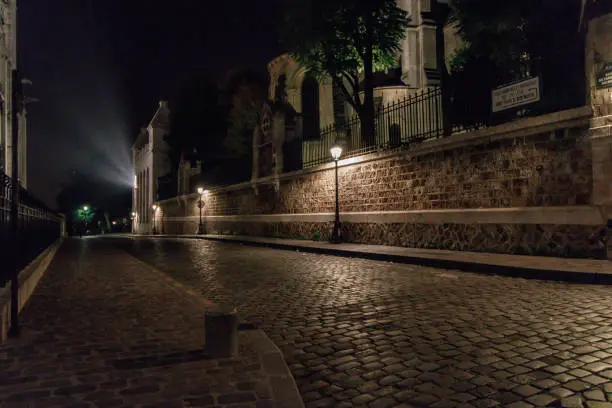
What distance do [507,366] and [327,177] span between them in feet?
52.2


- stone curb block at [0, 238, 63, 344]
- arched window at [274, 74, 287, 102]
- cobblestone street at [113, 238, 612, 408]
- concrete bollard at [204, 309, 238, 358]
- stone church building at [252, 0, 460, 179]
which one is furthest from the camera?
arched window at [274, 74, 287, 102]

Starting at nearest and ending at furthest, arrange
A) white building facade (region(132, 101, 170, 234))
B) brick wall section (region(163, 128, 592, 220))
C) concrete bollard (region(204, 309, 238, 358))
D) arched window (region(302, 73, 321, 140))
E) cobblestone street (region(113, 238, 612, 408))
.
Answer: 1. cobblestone street (region(113, 238, 612, 408))
2. concrete bollard (region(204, 309, 238, 358))
3. brick wall section (region(163, 128, 592, 220))
4. arched window (region(302, 73, 321, 140))
5. white building facade (region(132, 101, 170, 234))

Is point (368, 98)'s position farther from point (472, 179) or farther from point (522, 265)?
point (522, 265)

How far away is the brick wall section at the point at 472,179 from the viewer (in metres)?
10.4

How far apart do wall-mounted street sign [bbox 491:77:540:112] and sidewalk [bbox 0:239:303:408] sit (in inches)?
380

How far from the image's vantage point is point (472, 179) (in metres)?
12.8

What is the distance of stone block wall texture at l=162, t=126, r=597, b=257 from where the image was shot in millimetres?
10398

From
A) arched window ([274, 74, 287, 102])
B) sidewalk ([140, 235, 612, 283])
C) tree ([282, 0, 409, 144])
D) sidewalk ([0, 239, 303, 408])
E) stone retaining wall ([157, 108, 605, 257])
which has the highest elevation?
arched window ([274, 74, 287, 102])

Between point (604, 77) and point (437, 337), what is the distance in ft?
26.6

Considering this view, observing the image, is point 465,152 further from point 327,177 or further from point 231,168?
point 231,168

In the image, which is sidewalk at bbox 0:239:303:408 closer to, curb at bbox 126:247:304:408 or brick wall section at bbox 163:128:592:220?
curb at bbox 126:247:304:408

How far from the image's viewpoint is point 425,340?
14.9ft

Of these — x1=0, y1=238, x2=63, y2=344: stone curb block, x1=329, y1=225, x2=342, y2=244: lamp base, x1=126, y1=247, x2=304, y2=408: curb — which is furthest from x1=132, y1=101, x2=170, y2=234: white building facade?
x1=126, y1=247, x2=304, y2=408: curb

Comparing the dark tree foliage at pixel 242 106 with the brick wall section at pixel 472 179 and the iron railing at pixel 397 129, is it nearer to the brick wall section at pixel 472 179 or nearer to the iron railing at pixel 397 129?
the brick wall section at pixel 472 179
